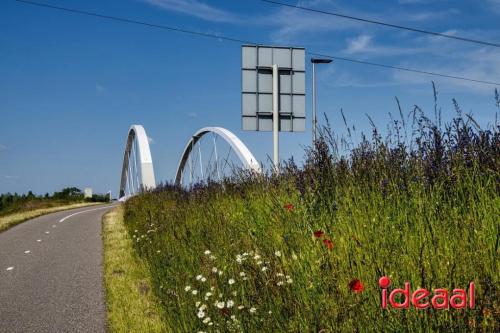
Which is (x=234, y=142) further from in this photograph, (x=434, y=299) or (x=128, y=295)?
(x=434, y=299)

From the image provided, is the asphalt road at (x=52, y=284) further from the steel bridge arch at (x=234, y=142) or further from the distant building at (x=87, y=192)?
the distant building at (x=87, y=192)

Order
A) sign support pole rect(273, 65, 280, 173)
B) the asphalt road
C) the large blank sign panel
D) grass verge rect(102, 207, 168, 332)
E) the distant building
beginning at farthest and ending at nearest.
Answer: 1. the distant building
2. the large blank sign panel
3. sign support pole rect(273, 65, 280, 173)
4. the asphalt road
5. grass verge rect(102, 207, 168, 332)

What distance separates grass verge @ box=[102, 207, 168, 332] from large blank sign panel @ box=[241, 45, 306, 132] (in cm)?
578

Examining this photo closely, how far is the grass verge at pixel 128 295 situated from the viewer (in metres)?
5.46

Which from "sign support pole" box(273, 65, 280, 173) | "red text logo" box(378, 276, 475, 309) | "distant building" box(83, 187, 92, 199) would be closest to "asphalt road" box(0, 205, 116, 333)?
"red text logo" box(378, 276, 475, 309)

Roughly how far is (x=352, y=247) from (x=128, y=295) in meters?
4.09

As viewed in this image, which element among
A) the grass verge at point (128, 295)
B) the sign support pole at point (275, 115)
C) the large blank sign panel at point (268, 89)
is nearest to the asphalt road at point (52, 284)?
the grass verge at point (128, 295)

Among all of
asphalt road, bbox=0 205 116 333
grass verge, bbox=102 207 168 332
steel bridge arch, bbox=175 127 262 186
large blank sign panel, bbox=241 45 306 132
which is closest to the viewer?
grass verge, bbox=102 207 168 332

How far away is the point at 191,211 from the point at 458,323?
7719 mm

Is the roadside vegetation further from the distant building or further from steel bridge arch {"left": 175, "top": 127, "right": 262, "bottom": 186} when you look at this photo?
the distant building

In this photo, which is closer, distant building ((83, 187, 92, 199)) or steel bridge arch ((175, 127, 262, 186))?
steel bridge arch ((175, 127, 262, 186))

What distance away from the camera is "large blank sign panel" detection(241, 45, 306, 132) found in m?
14.6

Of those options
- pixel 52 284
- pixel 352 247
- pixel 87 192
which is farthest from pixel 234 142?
pixel 87 192

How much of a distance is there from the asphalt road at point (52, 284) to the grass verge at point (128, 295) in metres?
0.16
